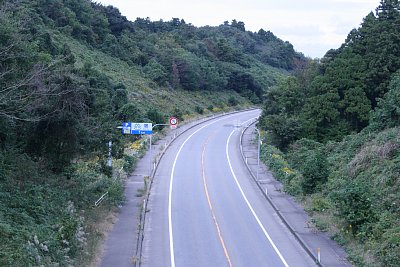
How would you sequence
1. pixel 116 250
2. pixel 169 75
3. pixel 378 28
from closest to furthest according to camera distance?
pixel 116 250, pixel 378 28, pixel 169 75

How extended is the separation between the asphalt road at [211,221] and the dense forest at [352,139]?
2459mm

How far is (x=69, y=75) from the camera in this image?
23141mm

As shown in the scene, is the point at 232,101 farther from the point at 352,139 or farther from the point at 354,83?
the point at 352,139

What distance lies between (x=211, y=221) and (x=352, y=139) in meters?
15.9

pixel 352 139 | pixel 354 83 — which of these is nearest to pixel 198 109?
pixel 354 83

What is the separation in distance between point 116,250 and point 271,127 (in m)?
30.5

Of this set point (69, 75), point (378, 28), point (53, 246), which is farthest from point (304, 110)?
point (53, 246)

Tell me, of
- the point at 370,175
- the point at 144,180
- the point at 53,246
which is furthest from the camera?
the point at 144,180

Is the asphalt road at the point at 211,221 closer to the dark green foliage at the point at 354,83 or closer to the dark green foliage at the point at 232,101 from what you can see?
the dark green foliage at the point at 354,83

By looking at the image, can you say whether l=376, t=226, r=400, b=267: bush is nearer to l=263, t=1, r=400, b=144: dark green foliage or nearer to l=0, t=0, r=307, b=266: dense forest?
l=0, t=0, r=307, b=266: dense forest

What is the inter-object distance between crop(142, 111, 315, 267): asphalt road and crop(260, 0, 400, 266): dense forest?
2459mm

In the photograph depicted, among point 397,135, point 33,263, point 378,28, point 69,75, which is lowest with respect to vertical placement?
point 33,263

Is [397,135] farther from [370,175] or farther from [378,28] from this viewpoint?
[378,28]

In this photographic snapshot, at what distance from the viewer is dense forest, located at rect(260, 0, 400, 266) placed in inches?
892
